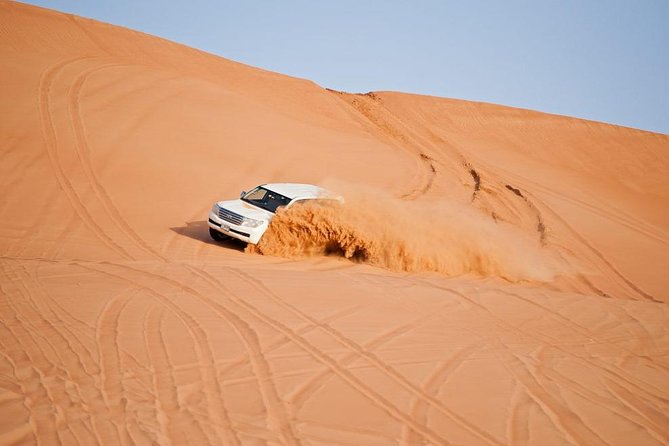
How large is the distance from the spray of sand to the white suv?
0.83 feet

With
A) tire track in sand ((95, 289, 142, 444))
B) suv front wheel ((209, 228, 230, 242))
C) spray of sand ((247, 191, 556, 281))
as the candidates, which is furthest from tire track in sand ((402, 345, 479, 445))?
suv front wheel ((209, 228, 230, 242))

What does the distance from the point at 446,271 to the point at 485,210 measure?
7.67 meters

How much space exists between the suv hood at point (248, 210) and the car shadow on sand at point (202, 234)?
0.80m

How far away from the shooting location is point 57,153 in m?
19.3

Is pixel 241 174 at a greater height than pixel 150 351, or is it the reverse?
pixel 241 174

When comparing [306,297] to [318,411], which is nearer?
[318,411]

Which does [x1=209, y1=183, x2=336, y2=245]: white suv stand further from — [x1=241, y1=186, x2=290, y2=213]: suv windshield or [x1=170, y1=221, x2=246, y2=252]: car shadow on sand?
[x1=170, y1=221, x2=246, y2=252]: car shadow on sand

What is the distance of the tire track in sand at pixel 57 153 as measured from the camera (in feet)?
46.4

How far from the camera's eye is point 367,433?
522cm

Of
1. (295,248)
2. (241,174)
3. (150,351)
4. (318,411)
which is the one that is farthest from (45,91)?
(318,411)

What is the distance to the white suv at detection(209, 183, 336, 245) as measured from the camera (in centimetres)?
1351

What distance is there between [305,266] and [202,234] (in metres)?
3.64

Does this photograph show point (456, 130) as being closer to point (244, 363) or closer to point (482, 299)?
point (482, 299)

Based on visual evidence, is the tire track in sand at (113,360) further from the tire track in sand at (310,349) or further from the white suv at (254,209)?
the white suv at (254,209)
